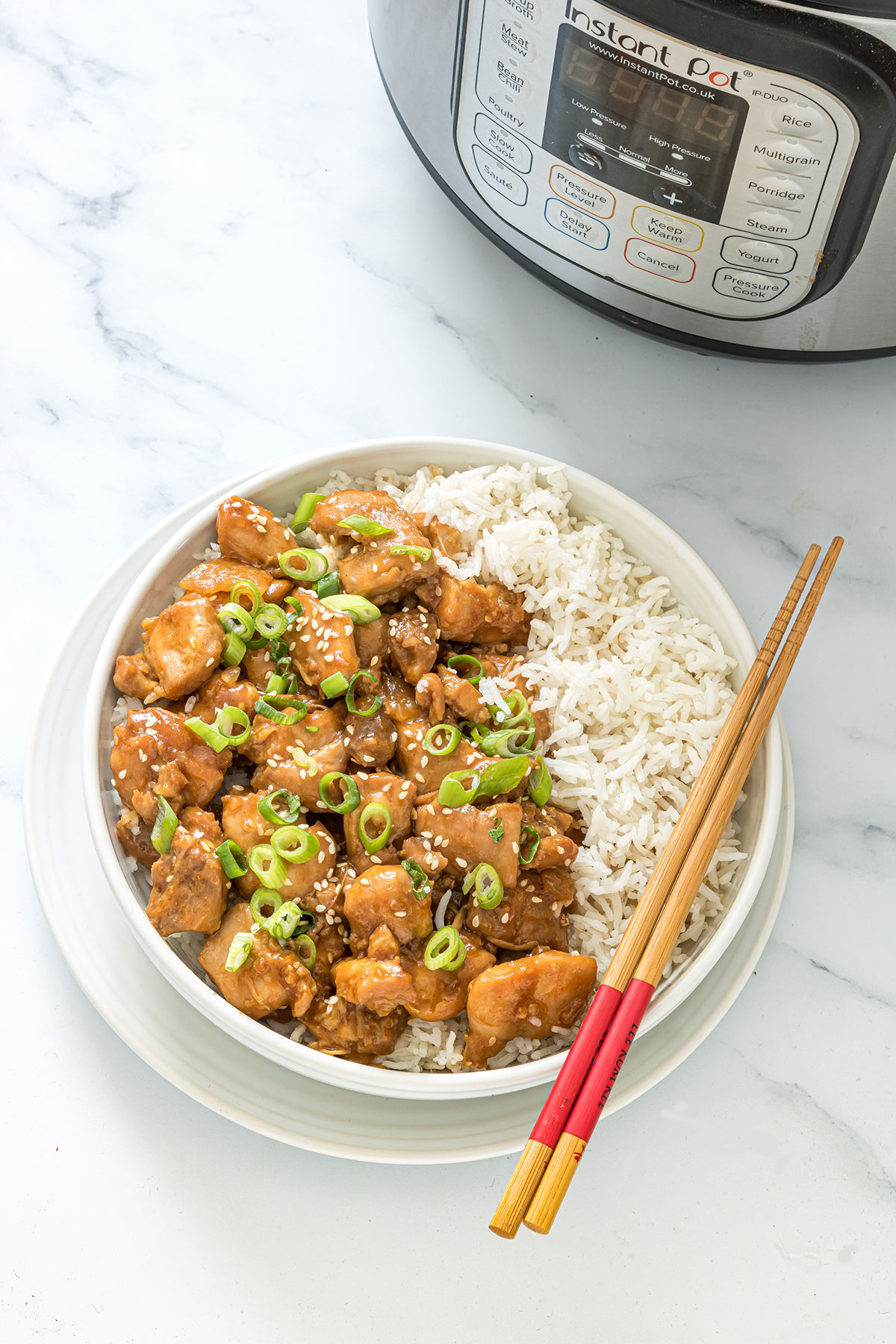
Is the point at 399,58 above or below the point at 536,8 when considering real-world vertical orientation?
below

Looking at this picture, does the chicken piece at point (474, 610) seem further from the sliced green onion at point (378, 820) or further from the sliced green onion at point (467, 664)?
the sliced green onion at point (378, 820)

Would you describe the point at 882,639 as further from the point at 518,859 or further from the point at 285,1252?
the point at 285,1252

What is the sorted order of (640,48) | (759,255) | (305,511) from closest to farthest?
1. (640,48)
2. (759,255)
3. (305,511)

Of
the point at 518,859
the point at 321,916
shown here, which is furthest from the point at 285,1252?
the point at 518,859

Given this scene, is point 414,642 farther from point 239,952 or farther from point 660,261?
point 660,261

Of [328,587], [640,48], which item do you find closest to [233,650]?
[328,587]
